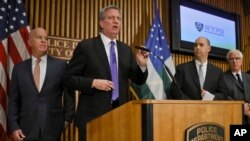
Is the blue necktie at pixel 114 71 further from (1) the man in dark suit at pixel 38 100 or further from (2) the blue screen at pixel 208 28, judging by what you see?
(2) the blue screen at pixel 208 28

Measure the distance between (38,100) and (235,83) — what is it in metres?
2.21

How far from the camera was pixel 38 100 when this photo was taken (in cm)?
292

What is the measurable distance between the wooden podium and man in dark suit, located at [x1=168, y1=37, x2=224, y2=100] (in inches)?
61.4

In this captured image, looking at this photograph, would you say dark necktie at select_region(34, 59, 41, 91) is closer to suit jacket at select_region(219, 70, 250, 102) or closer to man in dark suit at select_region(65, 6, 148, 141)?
man in dark suit at select_region(65, 6, 148, 141)

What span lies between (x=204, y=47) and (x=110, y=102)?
1748 mm

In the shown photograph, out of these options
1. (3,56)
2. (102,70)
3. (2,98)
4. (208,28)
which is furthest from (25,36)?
(208,28)

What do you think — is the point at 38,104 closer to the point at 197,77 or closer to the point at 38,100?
the point at 38,100

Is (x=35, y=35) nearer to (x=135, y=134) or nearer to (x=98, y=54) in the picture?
(x=98, y=54)

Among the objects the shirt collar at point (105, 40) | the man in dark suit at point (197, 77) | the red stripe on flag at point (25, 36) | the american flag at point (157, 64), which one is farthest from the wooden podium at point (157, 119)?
the american flag at point (157, 64)

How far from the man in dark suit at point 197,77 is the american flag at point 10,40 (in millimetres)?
1585

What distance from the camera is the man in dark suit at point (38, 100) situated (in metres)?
2.89

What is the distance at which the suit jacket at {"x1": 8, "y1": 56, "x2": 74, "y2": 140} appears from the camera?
289 centimetres

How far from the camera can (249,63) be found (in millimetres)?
6711

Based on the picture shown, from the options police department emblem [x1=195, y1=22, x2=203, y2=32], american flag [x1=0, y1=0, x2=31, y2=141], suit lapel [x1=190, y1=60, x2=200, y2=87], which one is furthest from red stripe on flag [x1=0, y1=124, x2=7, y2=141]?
police department emblem [x1=195, y1=22, x2=203, y2=32]
